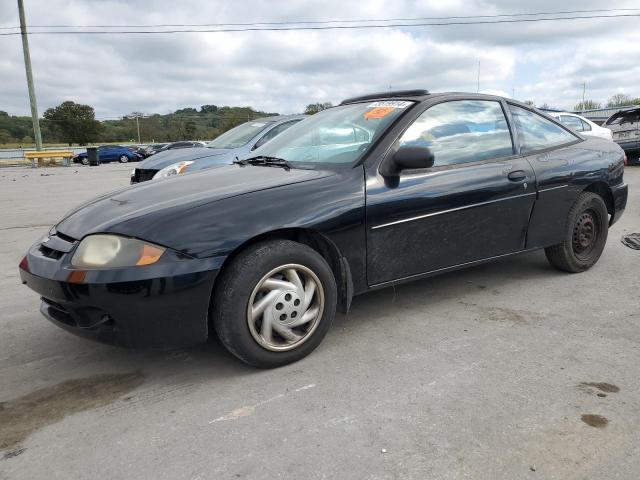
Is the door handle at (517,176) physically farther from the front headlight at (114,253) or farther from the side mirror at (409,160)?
the front headlight at (114,253)

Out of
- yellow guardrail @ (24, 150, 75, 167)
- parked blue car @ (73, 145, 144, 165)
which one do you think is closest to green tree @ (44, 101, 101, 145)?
parked blue car @ (73, 145, 144, 165)

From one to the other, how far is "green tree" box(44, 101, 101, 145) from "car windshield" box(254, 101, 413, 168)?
80.6 metres

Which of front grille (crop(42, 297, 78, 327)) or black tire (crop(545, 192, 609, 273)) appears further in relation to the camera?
black tire (crop(545, 192, 609, 273))

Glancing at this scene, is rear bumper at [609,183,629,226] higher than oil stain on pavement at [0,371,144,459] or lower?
higher

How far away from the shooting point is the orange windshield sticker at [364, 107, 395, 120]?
353cm

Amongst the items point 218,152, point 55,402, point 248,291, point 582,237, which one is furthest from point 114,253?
point 218,152

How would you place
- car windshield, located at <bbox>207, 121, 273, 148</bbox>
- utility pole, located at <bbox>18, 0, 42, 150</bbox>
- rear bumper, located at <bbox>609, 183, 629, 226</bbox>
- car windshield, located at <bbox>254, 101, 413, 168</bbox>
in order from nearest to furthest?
car windshield, located at <bbox>254, 101, 413, 168</bbox>, rear bumper, located at <bbox>609, 183, 629, 226</bbox>, car windshield, located at <bbox>207, 121, 273, 148</bbox>, utility pole, located at <bbox>18, 0, 42, 150</bbox>

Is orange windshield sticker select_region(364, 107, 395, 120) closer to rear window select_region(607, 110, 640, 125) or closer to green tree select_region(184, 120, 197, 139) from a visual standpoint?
rear window select_region(607, 110, 640, 125)

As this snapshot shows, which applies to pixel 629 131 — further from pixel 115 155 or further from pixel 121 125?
pixel 121 125

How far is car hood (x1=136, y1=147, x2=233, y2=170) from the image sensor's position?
23.6 feet

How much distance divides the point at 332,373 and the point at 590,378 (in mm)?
1307

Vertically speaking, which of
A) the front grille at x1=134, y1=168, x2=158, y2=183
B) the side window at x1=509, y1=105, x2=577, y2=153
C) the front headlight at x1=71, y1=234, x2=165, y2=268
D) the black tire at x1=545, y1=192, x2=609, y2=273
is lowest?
the black tire at x1=545, y1=192, x2=609, y2=273

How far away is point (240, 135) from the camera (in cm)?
786

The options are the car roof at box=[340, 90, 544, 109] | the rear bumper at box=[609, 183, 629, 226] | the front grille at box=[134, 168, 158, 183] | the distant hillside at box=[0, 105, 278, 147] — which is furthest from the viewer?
the distant hillside at box=[0, 105, 278, 147]
